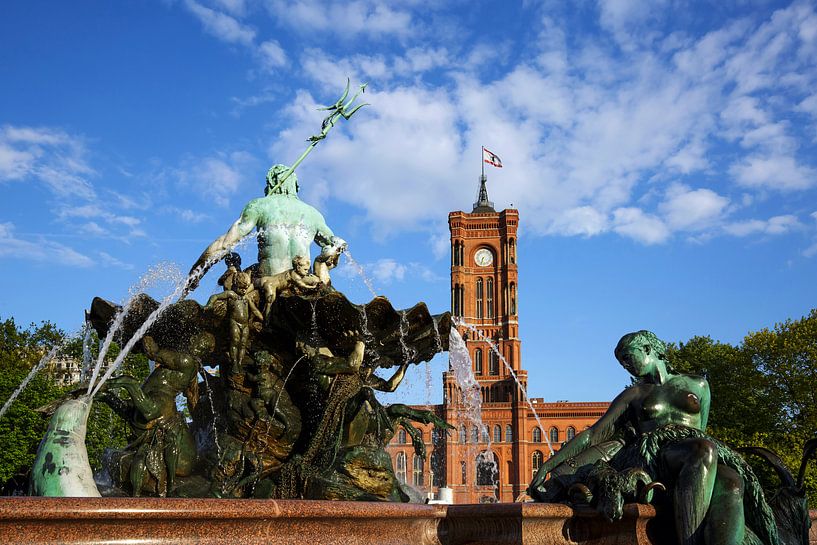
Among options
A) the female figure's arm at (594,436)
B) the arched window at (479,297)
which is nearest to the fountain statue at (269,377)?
the female figure's arm at (594,436)

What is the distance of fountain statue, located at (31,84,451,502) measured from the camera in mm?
7461

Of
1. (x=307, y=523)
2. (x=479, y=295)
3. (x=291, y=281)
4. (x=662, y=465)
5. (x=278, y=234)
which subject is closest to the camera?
(x=662, y=465)

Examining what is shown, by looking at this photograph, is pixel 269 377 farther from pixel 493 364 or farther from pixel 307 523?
pixel 493 364

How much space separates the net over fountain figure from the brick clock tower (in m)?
75.2

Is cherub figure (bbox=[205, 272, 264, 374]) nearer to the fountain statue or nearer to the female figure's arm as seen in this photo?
the fountain statue

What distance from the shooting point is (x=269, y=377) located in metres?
8.47

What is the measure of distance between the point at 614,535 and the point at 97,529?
7.65 feet

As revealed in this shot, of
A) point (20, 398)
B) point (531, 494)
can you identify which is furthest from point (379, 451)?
point (20, 398)

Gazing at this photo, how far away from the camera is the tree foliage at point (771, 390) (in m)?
25.6

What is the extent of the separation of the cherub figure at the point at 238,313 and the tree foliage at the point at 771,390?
20888mm

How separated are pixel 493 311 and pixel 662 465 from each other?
8744cm

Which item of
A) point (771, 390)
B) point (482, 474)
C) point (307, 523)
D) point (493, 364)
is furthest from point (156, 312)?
point (493, 364)

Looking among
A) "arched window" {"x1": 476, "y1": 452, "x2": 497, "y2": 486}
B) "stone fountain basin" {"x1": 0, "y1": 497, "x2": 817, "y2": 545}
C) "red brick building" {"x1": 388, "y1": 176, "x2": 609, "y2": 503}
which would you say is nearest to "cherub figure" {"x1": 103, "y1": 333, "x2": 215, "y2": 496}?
"stone fountain basin" {"x1": 0, "y1": 497, "x2": 817, "y2": 545}

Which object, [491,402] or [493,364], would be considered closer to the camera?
[491,402]
